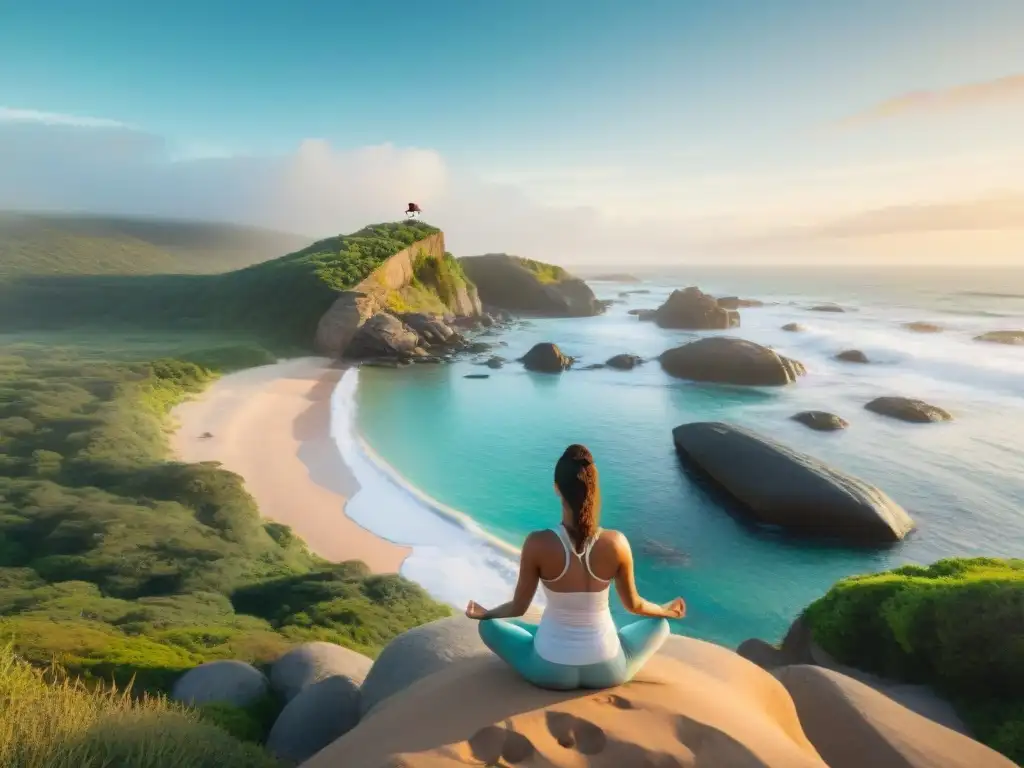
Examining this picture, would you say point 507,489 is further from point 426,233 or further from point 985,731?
point 426,233

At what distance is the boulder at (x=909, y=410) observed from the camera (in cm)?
2939

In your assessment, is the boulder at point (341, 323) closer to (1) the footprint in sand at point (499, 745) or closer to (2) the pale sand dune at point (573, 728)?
(2) the pale sand dune at point (573, 728)

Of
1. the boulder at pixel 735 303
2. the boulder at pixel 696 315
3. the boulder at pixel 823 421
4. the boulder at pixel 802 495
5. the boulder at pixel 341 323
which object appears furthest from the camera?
the boulder at pixel 735 303

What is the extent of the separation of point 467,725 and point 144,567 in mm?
10878

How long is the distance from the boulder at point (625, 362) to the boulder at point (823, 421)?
53.5 feet

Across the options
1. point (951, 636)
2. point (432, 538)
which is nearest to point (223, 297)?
point (432, 538)

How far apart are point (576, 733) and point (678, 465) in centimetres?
2057

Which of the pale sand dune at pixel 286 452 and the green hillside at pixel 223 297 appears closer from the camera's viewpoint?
the pale sand dune at pixel 286 452

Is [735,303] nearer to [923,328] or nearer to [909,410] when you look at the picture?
[923,328]

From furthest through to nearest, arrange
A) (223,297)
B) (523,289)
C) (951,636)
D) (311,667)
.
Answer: (523,289), (223,297), (311,667), (951,636)

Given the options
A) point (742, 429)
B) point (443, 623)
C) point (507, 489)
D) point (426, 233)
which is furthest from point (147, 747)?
point (426, 233)

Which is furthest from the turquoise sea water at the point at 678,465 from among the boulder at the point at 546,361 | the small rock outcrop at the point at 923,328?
the small rock outcrop at the point at 923,328

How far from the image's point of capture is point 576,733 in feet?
13.1

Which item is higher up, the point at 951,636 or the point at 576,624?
the point at 576,624
